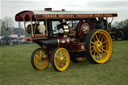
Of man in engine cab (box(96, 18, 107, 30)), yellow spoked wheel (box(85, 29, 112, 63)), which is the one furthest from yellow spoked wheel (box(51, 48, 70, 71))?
man in engine cab (box(96, 18, 107, 30))

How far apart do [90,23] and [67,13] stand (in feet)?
4.33

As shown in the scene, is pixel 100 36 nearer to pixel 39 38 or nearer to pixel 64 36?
pixel 64 36

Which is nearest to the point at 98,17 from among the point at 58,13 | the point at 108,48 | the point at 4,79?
the point at 108,48

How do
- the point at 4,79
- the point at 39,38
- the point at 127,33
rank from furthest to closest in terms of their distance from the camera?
the point at 127,33
the point at 39,38
the point at 4,79

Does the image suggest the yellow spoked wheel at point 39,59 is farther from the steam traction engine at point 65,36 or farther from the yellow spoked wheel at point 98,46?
the yellow spoked wheel at point 98,46

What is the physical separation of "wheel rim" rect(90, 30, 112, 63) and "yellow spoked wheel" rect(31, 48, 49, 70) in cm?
169

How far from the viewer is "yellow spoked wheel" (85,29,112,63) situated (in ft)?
25.6

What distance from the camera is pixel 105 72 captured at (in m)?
6.48

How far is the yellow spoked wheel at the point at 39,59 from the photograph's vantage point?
292 inches

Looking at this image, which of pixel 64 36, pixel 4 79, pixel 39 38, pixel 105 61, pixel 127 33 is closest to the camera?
pixel 4 79

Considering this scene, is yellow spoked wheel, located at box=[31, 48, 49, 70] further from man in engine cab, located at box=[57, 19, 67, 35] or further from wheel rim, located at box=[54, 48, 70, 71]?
man in engine cab, located at box=[57, 19, 67, 35]

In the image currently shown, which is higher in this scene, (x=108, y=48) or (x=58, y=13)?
(x=58, y=13)

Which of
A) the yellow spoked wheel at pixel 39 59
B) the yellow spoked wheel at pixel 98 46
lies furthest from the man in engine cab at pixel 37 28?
the yellow spoked wheel at pixel 98 46

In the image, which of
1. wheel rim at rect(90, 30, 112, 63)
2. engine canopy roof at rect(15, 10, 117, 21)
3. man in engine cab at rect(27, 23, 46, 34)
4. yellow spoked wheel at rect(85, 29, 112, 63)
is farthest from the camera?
wheel rim at rect(90, 30, 112, 63)
